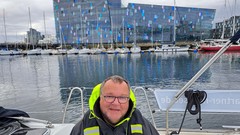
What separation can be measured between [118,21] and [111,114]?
83.6 metres

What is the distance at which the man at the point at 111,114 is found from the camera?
177cm

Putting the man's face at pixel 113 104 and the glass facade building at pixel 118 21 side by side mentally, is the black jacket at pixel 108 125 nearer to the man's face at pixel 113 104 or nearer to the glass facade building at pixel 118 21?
the man's face at pixel 113 104

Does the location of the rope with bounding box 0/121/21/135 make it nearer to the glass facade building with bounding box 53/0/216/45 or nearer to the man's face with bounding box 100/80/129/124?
the man's face with bounding box 100/80/129/124

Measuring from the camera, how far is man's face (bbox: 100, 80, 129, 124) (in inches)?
69.7

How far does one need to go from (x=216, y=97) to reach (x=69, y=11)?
91021 mm

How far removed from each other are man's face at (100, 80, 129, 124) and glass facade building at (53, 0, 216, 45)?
258 ft

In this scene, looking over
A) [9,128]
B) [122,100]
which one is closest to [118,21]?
[9,128]

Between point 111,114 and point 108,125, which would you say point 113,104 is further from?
point 108,125

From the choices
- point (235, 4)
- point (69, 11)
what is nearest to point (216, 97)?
point (235, 4)

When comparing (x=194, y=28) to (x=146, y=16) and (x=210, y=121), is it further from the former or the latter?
(x=210, y=121)

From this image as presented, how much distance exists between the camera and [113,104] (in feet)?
5.78

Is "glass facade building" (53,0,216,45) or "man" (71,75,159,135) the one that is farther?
"glass facade building" (53,0,216,45)

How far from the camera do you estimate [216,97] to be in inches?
143

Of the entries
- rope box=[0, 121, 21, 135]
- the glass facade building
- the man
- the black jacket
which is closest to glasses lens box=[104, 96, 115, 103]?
the man
